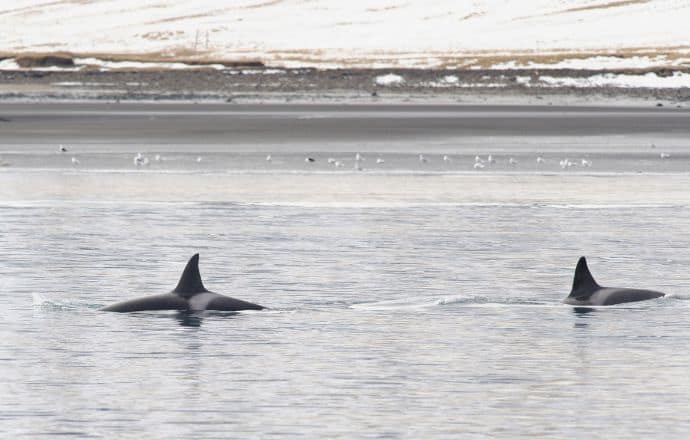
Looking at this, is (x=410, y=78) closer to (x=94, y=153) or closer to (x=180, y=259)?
(x=94, y=153)

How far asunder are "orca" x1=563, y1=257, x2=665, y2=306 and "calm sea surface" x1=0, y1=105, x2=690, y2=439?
23 centimetres

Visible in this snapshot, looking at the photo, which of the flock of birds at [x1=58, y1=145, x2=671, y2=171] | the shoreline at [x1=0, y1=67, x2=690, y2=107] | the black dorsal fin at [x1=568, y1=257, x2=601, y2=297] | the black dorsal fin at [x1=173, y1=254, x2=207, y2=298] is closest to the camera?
the black dorsal fin at [x1=173, y1=254, x2=207, y2=298]

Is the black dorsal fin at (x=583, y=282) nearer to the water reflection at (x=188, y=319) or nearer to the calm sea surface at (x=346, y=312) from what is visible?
the calm sea surface at (x=346, y=312)

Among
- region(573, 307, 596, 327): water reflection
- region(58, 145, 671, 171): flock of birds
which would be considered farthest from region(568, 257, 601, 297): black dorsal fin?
region(58, 145, 671, 171): flock of birds

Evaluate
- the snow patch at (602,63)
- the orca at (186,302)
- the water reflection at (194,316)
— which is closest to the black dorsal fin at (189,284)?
the orca at (186,302)

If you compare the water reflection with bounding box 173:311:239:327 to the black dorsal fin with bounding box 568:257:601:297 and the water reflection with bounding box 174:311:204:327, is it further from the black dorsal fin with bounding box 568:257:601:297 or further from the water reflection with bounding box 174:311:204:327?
the black dorsal fin with bounding box 568:257:601:297

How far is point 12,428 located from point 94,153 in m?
37.3

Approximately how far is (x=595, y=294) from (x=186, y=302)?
14.5ft

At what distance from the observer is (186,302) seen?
19875 mm

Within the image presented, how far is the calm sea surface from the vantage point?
14.5m

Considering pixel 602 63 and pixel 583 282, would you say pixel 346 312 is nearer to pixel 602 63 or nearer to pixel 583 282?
pixel 583 282

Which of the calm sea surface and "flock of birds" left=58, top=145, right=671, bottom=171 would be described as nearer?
the calm sea surface

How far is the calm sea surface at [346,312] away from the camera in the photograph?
47.5 feet

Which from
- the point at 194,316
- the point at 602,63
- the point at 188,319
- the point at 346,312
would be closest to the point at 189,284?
the point at 194,316
